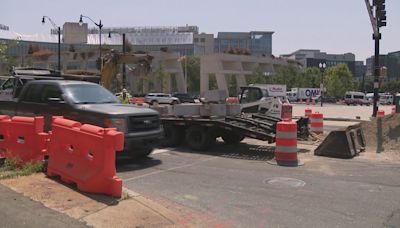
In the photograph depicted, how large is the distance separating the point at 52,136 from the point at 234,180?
11.3 ft

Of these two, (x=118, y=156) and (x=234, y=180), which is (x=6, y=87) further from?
(x=234, y=180)

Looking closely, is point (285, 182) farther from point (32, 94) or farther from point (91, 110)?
point (32, 94)

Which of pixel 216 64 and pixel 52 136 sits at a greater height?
pixel 216 64

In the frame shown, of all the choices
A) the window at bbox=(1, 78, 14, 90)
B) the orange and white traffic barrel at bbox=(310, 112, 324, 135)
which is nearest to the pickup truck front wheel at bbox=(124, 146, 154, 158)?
the window at bbox=(1, 78, 14, 90)

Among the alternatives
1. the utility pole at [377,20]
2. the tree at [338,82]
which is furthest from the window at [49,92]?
the tree at [338,82]

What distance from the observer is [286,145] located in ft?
37.7

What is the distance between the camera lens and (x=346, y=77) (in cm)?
10156

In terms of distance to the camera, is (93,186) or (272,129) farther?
(272,129)

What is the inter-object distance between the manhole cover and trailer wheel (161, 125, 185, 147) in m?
5.20

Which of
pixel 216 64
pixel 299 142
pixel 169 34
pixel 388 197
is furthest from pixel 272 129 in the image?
pixel 169 34

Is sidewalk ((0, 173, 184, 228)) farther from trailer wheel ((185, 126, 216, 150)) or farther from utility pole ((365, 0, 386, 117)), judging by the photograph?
utility pole ((365, 0, 386, 117))

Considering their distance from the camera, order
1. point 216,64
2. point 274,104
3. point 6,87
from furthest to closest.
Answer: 1. point 216,64
2. point 274,104
3. point 6,87

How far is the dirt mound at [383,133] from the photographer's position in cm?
1377

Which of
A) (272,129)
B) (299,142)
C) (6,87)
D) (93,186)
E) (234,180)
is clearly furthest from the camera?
(6,87)
